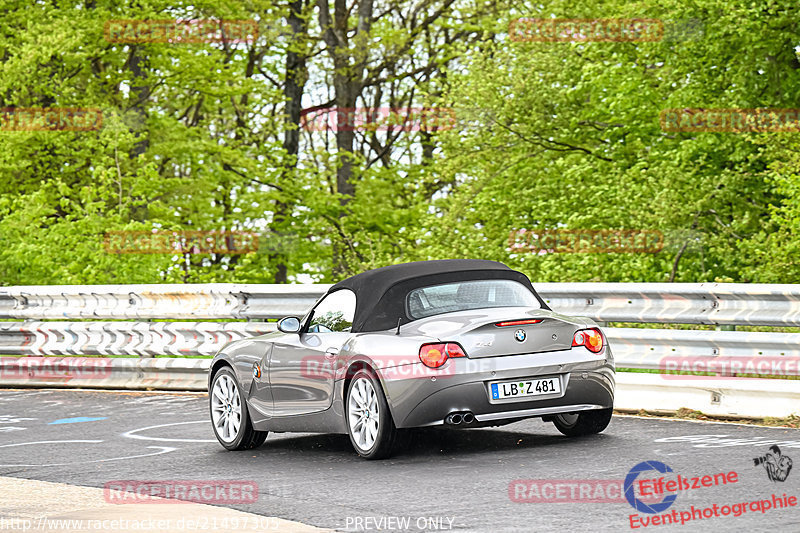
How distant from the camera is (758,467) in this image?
730 centimetres

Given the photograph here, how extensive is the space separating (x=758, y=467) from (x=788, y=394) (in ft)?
8.15

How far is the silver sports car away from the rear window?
0.03 ft

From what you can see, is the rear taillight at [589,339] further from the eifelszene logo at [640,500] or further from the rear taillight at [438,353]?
the eifelszene logo at [640,500]

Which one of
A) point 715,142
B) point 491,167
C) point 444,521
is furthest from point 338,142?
point 444,521

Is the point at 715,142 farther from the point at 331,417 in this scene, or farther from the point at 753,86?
the point at 331,417

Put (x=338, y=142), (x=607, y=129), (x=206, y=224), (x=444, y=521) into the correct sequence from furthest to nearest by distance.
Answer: (x=338, y=142) → (x=206, y=224) → (x=607, y=129) → (x=444, y=521)

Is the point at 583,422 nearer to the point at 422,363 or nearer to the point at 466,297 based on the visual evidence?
the point at 466,297

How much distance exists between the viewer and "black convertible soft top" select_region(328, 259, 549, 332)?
28.7ft

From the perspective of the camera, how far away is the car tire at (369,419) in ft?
27.1

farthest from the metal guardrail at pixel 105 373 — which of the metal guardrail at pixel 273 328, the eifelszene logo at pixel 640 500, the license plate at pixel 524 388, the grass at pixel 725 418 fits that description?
the eifelszene logo at pixel 640 500

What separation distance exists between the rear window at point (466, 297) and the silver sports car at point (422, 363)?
0.01 metres

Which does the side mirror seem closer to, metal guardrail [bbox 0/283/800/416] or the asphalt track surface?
the asphalt track surface

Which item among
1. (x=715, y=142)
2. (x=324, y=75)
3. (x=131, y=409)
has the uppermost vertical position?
(x=324, y=75)

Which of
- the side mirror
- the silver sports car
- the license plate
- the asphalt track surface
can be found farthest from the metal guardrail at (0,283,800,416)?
the side mirror
